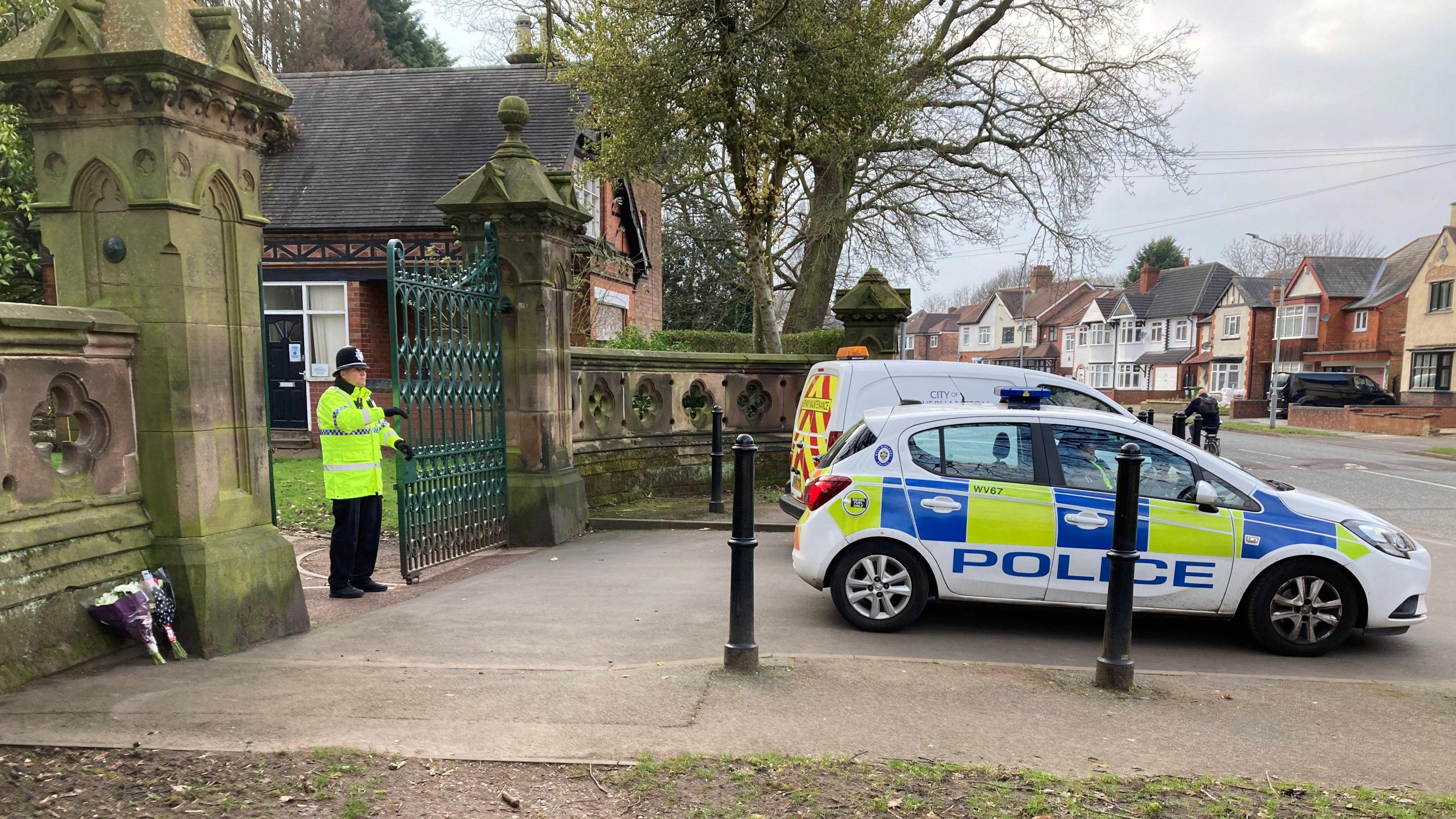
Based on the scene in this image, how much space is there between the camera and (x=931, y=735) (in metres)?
3.94

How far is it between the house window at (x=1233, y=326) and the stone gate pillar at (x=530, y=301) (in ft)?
188

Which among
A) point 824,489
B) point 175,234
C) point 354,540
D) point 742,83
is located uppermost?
point 742,83

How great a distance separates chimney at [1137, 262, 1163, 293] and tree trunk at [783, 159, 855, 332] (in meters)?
55.4

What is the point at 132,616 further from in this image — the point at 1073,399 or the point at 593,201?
the point at 593,201

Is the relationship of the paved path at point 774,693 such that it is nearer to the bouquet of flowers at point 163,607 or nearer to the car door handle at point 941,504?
the bouquet of flowers at point 163,607

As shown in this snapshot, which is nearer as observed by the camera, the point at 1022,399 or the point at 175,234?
the point at 175,234

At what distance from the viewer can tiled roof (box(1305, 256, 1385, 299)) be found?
168ft

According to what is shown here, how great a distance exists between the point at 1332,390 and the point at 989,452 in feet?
136

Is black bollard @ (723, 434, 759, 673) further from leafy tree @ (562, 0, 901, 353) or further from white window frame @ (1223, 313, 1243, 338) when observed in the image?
white window frame @ (1223, 313, 1243, 338)

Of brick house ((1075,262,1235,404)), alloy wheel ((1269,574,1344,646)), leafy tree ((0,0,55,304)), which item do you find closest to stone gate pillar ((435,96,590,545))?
leafy tree ((0,0,55,304))

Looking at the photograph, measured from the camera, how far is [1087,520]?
18.4 ft

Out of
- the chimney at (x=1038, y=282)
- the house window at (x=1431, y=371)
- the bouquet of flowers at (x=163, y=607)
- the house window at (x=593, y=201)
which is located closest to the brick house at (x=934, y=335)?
the chimney at (x=1038, y=282)

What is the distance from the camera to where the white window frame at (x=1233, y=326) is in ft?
182

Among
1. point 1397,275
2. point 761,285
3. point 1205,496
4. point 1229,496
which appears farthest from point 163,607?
point 1397,275
